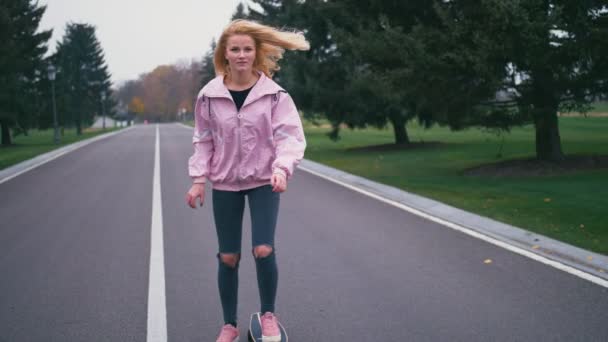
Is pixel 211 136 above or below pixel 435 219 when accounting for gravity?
above

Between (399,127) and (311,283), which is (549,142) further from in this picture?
(311,283)

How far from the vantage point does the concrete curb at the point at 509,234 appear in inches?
235

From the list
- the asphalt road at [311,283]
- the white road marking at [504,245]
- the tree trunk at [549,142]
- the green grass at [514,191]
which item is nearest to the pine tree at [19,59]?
the green grass at [514,191]

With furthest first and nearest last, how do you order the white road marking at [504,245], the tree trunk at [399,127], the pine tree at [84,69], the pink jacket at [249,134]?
1. the pine tree at [84,69]
2. the tree trunk at [399,127]
3. the white road marking at [504,245]
4. the pink jacket at [249,134]

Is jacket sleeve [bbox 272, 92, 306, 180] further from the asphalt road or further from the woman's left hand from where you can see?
the asphalt road

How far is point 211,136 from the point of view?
3.88m

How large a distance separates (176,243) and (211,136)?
151 inches

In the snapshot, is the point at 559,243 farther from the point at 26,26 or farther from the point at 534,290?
the point at 26,26

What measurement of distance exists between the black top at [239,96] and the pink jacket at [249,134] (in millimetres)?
44

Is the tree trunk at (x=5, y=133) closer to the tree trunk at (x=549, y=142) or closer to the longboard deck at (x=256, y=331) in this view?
the tree trunk at (x=549, y=142)

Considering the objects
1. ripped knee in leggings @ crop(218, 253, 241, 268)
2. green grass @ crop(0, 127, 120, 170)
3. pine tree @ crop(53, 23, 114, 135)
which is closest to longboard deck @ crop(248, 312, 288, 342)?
ripped knee in leggings @ crop(218, 253, 241, 268)

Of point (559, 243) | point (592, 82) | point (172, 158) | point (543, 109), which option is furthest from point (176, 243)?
point (172, 158)

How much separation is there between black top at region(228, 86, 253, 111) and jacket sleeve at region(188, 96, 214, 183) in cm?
19

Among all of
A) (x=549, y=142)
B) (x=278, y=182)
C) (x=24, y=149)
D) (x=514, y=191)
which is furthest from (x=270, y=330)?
(x=24, y=149)
